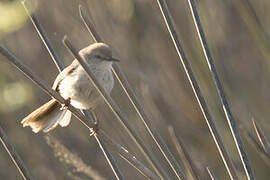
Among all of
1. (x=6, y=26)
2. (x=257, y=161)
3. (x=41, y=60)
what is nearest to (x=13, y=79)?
(x=41, y=60)

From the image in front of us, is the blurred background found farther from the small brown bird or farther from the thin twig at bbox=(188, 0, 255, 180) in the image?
the thin twig at bbox=(188, 0, 255, 180)

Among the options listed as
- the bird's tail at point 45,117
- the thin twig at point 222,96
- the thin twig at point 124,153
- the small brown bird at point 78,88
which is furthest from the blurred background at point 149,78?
the thin twig at point 124,153

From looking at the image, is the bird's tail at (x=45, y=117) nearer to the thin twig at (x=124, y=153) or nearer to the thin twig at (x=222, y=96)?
the thin twig at (x=124, y=153)

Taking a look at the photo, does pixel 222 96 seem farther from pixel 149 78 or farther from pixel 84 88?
pixel 149 78

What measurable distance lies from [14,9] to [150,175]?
1760 mm

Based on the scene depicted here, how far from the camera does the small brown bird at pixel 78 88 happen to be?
3275 mm

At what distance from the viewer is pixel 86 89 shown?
10.8ft

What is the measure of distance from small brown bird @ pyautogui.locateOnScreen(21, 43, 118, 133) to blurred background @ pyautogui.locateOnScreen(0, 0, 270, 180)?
61 centimetres

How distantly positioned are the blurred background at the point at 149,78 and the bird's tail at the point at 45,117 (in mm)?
844

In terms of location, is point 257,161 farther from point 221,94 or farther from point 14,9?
point 14,9

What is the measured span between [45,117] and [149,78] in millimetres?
1242

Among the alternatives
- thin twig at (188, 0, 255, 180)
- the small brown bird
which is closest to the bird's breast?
the small brown bird

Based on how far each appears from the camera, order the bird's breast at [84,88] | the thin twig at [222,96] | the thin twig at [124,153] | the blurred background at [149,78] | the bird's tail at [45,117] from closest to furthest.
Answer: the thin twig at [124,153] < the thin twig at [222,96] < the bird's tail at [45,117] < the bird's breast at [84,88] < the blurred background at [149,78]

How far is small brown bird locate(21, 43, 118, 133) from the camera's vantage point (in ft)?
10.7
